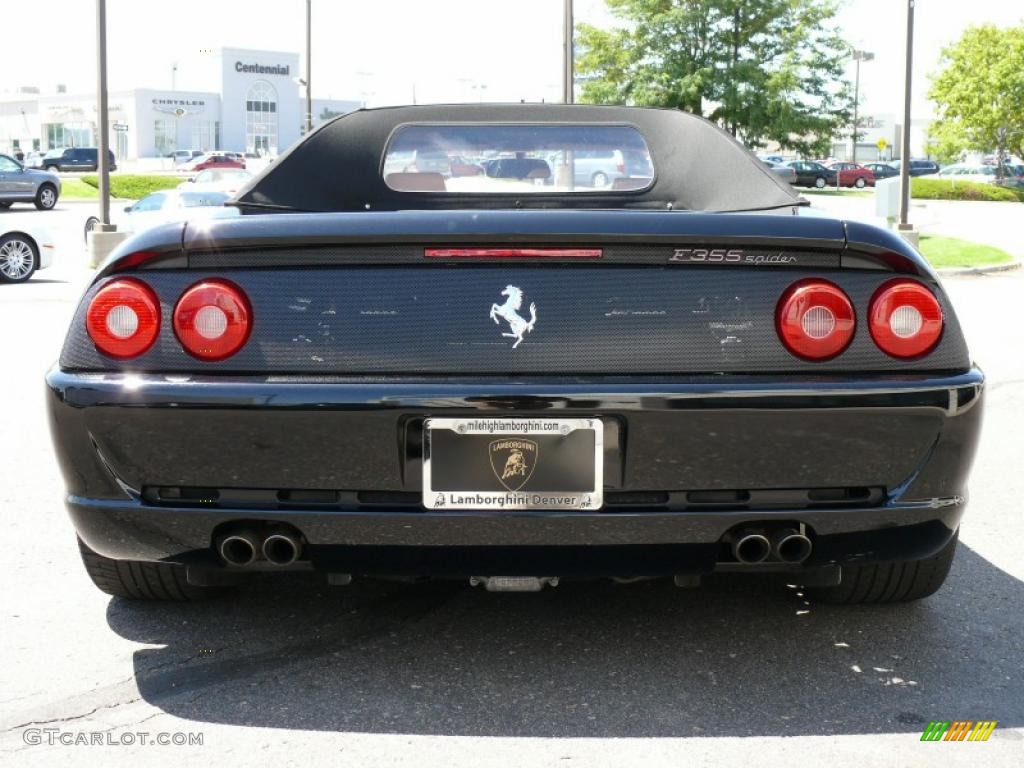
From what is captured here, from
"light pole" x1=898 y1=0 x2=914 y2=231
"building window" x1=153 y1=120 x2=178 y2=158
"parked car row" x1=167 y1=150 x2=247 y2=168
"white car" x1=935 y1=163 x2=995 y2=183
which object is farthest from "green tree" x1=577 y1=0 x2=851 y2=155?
"building window" x1=153 y1=120 x2=178 y2=158

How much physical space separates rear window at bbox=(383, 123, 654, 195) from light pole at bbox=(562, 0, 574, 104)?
15366mm

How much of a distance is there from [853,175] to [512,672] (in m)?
63.6

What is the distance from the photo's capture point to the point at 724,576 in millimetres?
4004

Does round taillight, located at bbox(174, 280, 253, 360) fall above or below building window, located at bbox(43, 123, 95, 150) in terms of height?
below

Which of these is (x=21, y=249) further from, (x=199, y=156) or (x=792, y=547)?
(x=199, y=156)

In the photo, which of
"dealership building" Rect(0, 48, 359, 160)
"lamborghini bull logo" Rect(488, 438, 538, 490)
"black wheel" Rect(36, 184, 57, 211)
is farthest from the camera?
"dealership building" Rect(0, 48, 359, 160)

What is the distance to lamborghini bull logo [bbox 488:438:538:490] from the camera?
9.45 ft

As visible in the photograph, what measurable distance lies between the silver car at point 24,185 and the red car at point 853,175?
132 feet

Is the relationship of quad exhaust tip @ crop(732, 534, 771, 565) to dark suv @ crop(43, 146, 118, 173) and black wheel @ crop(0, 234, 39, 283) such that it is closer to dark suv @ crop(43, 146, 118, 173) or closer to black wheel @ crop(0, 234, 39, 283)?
black wheel @ crop(0, 234, 39, 283)

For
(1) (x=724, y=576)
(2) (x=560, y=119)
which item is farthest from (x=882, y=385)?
(2) (x=560, y=119)

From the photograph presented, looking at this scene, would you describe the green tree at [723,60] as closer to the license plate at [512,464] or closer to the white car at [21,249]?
the white car at [21,249]

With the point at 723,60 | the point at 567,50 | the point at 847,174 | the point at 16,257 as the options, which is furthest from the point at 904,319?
the point at 847,174

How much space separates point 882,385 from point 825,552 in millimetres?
420

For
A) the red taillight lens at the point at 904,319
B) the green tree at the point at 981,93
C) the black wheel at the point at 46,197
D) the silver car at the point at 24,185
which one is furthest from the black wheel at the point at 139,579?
the green tree at the point at 981,93
